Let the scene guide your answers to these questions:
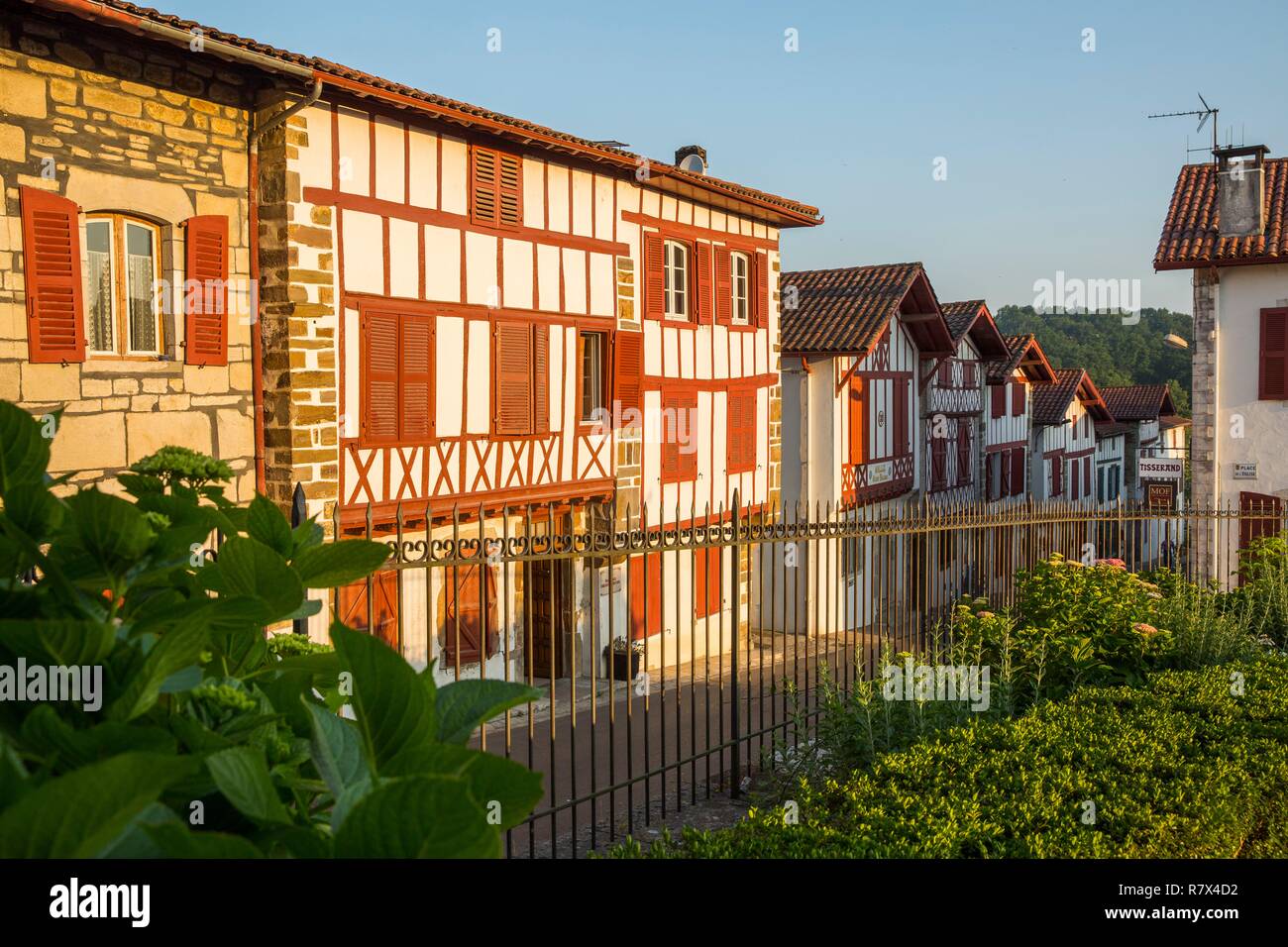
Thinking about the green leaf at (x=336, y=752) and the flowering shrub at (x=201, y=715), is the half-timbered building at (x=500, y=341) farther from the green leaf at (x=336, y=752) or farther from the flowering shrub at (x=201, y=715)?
the green leaf at (x=336, y=752)

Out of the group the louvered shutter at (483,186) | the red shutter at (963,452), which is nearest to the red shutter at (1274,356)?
the red shutter at (963,452)

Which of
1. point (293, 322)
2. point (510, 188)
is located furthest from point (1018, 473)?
point (293, 322)

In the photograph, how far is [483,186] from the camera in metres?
14.3

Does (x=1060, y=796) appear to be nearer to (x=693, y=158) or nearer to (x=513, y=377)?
(x=513, y=377)

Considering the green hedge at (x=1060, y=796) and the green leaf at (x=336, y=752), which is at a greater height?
the green leaf at (x=336, y=752)

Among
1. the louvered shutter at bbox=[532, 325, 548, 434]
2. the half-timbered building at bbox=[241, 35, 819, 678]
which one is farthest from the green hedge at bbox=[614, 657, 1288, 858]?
the louvered shutter at bbox=[532, 325, 548, 434]

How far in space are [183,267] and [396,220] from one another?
263cm

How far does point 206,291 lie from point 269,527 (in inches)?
439

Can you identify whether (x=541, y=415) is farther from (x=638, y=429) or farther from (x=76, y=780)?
(x=76, y=780)

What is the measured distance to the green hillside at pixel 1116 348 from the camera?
63.7m

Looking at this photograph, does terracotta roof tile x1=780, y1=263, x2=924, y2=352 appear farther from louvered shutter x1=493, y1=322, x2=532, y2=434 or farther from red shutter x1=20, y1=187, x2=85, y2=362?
red shutter x1=20, y1=187, x2=85, y2=362

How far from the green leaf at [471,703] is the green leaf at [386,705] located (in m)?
0.11

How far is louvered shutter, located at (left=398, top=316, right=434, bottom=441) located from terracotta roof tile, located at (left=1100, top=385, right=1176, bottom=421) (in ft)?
114

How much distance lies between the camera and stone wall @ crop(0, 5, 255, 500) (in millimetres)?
10039
